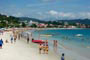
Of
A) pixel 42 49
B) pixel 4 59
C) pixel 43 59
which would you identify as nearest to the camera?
pixel 4 59

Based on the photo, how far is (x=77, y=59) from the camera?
68.6ft

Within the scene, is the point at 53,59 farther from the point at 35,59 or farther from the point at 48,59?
the point at 35,59

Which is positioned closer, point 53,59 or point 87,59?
point 53,59

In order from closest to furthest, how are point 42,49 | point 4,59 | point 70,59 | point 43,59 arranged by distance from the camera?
point 4,59, point 43,59, point 70,59, point 42,49

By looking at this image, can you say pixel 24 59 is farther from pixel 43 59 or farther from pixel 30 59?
pixel 43 59

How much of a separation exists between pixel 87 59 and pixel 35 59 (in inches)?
230

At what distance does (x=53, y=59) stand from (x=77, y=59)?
2.61 m

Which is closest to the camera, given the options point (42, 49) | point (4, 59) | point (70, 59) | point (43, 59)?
point (4, 59)

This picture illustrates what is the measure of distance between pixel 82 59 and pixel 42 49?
523cm

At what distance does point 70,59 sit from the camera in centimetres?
2053

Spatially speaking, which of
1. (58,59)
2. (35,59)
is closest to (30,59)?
(35,59)

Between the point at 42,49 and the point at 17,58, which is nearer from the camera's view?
the point at 17,58

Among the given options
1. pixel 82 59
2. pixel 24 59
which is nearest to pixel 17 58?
pixel 24 59

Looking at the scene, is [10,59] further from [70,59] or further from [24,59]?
[70,59]
